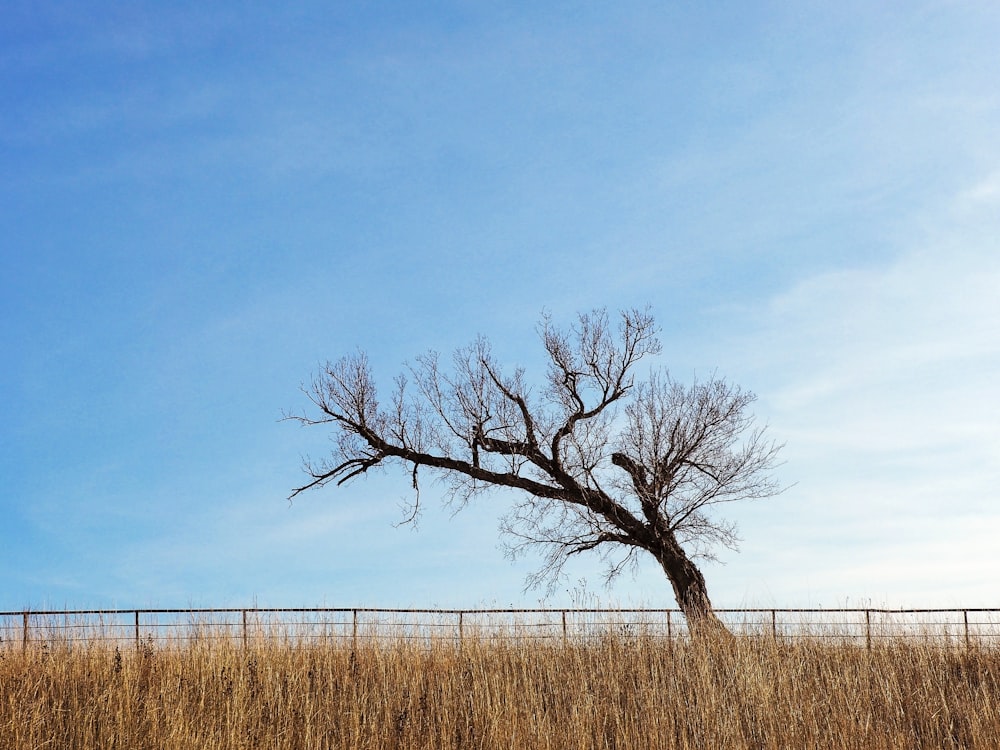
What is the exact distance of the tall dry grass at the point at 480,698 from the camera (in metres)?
8.73

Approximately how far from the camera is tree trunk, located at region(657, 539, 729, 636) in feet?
59.9

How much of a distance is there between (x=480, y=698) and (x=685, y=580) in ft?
31.5

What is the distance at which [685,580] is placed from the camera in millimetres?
18719

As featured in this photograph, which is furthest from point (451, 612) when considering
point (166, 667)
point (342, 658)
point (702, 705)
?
point (702, 705)

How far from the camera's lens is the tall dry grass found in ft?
28.7

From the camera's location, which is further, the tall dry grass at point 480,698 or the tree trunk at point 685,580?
the tree trunk at point 685,580

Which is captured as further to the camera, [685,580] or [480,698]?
[685,580]

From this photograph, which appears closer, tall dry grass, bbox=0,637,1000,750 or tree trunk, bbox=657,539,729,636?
tall dry grass, bbox=0,637,1000,750

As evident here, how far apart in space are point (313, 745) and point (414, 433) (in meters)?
11.6

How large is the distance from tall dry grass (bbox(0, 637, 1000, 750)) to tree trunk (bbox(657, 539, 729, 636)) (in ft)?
13.5

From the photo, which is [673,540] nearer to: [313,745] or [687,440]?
[687,440]

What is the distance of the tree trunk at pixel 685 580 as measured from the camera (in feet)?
59.9

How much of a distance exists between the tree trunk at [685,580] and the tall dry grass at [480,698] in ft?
13.5

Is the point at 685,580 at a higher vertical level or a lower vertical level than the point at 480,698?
higher
